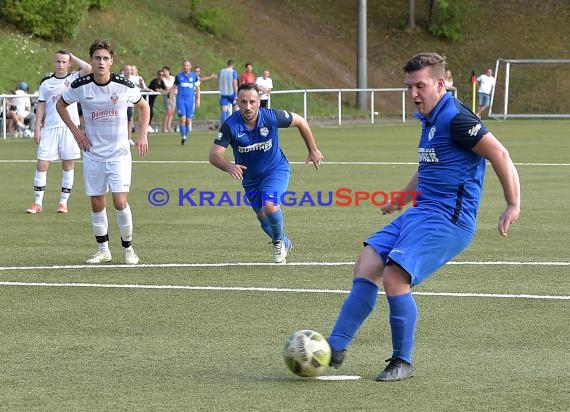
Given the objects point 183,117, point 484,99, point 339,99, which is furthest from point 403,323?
point 484,99

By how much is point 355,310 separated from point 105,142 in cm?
547

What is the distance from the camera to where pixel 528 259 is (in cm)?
Result: 1213

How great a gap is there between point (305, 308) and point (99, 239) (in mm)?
3286

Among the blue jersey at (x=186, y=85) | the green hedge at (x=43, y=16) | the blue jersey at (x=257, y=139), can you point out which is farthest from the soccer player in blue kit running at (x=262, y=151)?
the green hedge at (x=43, y=16)

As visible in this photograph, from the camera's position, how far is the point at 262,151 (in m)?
12.3

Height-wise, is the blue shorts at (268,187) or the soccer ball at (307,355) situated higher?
the blue shorts at (268,187)

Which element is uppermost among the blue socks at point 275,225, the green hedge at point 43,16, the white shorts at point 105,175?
the green hedge at point 43,16

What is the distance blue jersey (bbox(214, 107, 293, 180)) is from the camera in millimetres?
12062

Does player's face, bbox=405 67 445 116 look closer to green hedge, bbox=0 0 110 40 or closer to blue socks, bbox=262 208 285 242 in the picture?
blue socks, bbox=262 208 285 242

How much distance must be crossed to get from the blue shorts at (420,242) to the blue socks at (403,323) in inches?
4.8

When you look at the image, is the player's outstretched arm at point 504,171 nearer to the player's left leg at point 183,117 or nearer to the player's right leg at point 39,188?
the player's right leg at point 39,188

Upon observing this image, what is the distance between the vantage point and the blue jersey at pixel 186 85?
33.8 metres

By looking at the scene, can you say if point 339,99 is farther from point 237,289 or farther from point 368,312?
point 368,312

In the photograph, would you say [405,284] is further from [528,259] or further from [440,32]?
[440,32]
